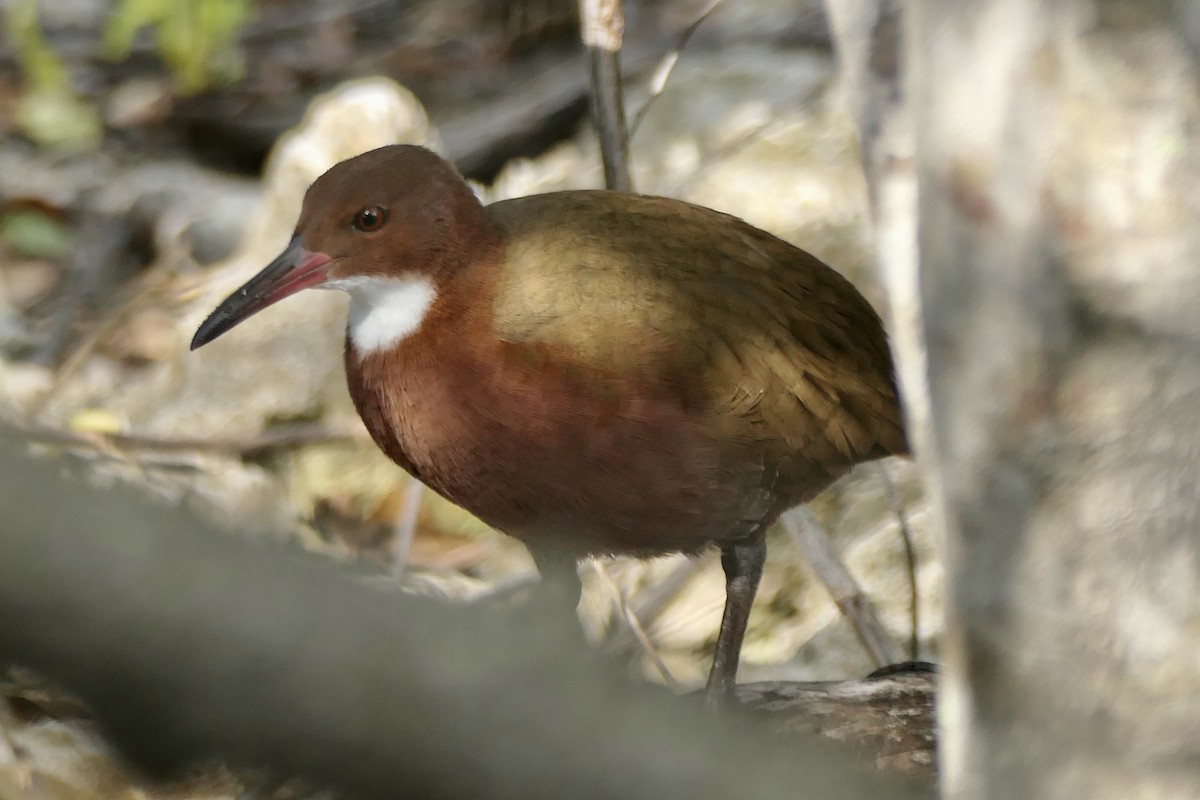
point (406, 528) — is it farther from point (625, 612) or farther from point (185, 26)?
point (185, 26)

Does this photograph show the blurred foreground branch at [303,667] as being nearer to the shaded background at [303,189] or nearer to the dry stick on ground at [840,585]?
the dry stick on ground at [840,585]

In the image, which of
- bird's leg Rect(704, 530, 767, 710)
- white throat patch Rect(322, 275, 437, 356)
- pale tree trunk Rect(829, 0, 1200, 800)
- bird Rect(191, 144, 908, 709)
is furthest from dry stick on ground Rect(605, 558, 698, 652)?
pale tree trunk Rect(829, 0, 1200, 800)

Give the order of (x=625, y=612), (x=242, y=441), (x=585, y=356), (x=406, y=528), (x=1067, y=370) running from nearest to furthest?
(x=1067, y=370) → (x=585, y=356) → (x=625, y=612) → (x=406, y=528) → (x=242, y=441)

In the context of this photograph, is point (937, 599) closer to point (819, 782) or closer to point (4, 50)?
point (819, 782)

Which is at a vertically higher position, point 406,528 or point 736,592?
point 406,528

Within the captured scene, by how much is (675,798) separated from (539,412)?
1653mm

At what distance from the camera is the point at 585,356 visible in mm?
2441

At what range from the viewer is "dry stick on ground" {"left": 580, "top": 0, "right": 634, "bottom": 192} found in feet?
9.43

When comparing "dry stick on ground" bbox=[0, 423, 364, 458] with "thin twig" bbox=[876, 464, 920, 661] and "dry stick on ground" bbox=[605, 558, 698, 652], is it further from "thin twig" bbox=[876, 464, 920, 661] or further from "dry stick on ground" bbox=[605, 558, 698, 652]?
"thin twig" bbox=[876, 464, 920, 661]

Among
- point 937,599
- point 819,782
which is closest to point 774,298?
point 937,599

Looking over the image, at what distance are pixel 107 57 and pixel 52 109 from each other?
29cm

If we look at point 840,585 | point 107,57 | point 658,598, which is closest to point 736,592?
point 840,585

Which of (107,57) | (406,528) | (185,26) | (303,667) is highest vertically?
(107,57)

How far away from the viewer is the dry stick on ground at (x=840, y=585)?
3168mm
